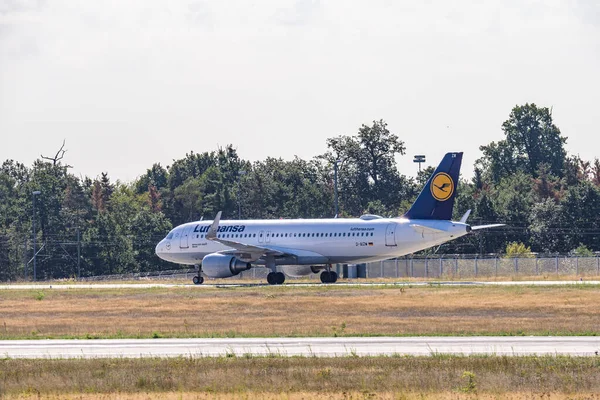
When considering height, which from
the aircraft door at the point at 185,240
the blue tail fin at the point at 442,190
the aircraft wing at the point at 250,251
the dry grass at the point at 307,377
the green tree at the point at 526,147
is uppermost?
the green tree at the point at 526,147

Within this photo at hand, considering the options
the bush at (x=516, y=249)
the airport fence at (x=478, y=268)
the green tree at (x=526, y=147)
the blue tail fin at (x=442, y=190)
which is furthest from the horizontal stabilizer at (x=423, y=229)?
the green tree at (x=526, y=147)

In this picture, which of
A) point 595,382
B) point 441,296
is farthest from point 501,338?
point 441,296

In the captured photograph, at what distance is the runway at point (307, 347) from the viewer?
88.2 feet

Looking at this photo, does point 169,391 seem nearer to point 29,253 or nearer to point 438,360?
point 438,360

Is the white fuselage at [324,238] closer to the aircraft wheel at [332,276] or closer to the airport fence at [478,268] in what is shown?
the aircraft wheel at [332,276]

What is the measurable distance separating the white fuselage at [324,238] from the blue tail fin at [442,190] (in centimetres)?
60

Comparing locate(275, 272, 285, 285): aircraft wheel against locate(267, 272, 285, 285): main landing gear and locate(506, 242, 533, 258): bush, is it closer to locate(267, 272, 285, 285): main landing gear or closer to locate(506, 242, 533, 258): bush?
locate(267, 272, 285, 285): main landing gear

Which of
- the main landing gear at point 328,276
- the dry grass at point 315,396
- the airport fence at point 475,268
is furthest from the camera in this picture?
the airport fence at point 475,268

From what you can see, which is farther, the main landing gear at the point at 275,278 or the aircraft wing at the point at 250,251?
the main landing gear at the point at 275,278

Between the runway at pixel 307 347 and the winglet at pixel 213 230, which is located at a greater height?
the winglet at pixel 213 230

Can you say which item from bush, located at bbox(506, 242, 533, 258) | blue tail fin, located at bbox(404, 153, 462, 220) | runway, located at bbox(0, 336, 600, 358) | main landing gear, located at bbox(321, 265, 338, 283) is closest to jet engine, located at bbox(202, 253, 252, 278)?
main landing gear, located at bbox(321, 265, 338, 283)

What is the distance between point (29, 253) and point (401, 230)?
59881mm

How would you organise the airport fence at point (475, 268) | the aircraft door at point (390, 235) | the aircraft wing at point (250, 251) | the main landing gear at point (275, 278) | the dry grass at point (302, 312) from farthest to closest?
the airport fence at point (475, 268) < the main landing gear at point (275, 278) < the aircraft wing at point (250, 251) < the aircraft door at point (390, 235) < the dry grass at point (302, 312)

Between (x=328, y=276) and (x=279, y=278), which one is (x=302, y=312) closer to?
(x=279, y=278)
